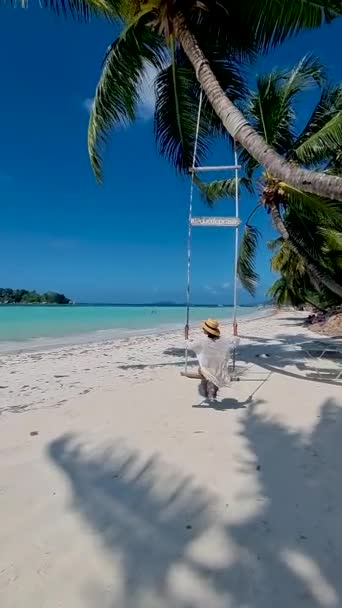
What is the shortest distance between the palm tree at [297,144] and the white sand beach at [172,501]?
4.28 meters

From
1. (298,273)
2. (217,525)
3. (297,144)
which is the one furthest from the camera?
(298,273)

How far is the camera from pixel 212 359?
4855mm

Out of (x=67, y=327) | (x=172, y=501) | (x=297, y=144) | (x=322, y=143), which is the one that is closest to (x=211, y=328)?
(x=172, y=501)

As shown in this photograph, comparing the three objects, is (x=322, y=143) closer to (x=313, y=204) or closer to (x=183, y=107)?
(x=313, y=204)

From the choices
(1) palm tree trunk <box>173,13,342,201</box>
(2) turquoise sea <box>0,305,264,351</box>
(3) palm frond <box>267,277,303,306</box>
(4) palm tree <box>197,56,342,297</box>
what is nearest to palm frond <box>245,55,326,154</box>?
(4) palm tree <box>197,56,342,297</box>

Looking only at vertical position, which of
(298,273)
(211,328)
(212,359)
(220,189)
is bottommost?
(212,359)

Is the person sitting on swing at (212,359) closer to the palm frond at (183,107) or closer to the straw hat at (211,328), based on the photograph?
the straw hat at (211,328)

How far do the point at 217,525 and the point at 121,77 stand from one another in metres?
6.33

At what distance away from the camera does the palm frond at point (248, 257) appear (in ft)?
37.3

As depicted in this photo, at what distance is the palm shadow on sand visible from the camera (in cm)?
192

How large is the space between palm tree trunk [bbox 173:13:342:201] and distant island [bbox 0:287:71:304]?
99.7 metres

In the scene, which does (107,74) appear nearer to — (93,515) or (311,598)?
(93,515)

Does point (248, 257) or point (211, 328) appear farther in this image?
point (248, 257)

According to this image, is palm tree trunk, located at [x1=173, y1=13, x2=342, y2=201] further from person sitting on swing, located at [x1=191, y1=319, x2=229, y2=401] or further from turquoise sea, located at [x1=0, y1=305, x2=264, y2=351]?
turquoise sea, located at [x1=0, y1=305, x2=264, y2=351]
